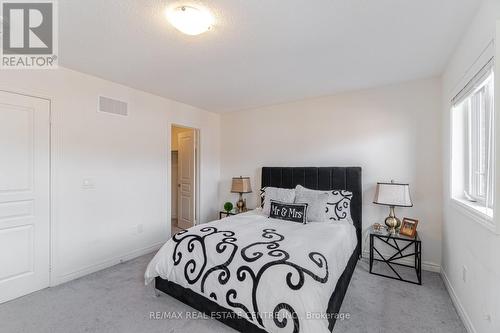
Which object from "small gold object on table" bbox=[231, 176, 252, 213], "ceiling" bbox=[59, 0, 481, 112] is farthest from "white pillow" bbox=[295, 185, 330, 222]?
"ceiling" bbox=[59, 0, 481, 112]

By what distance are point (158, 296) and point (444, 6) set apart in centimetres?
338

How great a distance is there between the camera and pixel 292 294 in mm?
1517

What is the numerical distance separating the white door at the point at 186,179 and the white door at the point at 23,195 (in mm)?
2210

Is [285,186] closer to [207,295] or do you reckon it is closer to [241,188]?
[241,188]

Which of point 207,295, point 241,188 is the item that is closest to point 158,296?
point 207,295

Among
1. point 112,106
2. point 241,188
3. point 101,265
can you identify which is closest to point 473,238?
point 241,188

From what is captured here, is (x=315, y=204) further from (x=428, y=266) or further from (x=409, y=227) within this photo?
(x=428, y=266)

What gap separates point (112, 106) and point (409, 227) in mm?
4027

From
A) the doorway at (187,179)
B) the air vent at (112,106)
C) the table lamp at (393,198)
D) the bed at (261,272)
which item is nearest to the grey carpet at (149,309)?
the bed at (261,272)

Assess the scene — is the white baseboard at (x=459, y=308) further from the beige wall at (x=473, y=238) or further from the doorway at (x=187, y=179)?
the doorway at (x=187, y=179)

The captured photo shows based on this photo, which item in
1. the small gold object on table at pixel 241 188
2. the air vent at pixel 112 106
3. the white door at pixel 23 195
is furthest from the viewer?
the small gold object on table at pixel 241 188

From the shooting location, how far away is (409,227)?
2.72 metres

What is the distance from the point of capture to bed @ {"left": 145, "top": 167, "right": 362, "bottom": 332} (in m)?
1.52

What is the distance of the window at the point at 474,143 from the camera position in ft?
5.34
